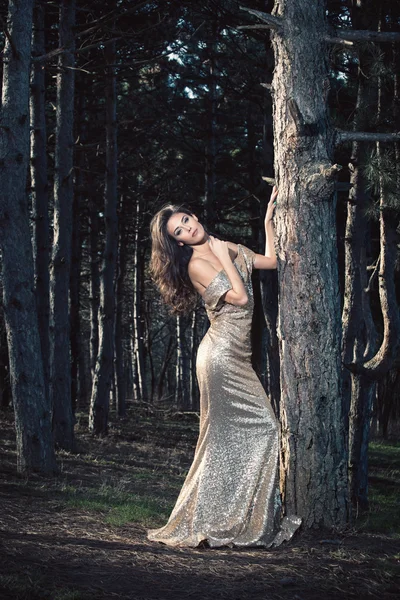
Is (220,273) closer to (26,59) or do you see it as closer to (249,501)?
(249,501)

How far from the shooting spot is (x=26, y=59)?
8500 millimetres

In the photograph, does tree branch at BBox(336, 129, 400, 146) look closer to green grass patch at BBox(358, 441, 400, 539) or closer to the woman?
the woman

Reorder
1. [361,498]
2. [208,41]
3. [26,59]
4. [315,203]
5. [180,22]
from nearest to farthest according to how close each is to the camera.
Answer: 1. [315,203]
2. [26,59]
3. [361,498]
4. [180,22]
5. [208,41]

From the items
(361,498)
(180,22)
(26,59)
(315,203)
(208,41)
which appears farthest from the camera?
(208,41)

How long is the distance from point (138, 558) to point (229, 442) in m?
1.23

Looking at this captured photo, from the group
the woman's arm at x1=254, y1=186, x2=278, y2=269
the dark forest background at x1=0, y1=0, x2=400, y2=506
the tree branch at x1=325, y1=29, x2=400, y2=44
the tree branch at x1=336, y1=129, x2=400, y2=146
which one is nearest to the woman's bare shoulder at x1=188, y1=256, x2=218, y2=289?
the woman's arm at x1=254, y1=186, x2=278, y2=269

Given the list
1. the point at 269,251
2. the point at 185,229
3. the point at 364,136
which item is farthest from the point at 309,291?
the point at 364,136

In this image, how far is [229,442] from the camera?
5809 millimetres

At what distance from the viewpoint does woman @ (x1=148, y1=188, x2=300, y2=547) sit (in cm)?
565

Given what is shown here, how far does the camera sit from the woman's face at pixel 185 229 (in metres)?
5.82

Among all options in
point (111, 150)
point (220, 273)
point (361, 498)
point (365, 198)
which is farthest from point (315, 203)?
point (111, 150)

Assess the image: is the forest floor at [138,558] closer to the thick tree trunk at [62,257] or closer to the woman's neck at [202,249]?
the woman's neck at [202,249]

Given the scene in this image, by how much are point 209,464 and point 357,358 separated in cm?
455

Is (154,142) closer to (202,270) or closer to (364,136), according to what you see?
(202,270)
